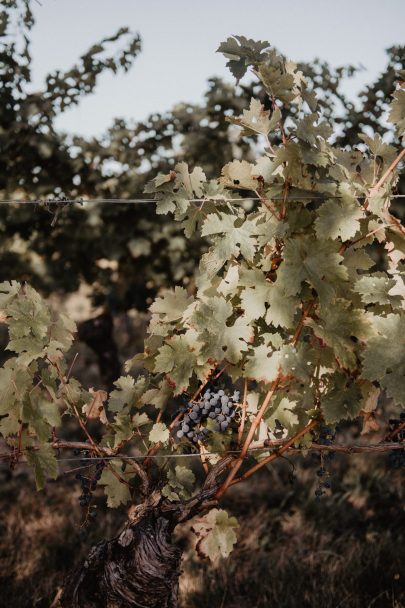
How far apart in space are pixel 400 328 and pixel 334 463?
384 centimetres

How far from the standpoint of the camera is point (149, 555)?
5.89 feet

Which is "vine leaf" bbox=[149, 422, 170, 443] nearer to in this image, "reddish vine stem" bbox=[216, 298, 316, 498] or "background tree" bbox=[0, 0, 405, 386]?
"reddish vine stem" bbox=[216, 298, 316, 498]

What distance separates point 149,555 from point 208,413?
0.52 meters

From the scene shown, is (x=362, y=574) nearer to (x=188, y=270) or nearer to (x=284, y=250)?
(x=284, y=250)

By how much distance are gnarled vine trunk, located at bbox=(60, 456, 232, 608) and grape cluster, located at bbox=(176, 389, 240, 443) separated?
0.13 m

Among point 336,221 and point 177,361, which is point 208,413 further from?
point 336,221

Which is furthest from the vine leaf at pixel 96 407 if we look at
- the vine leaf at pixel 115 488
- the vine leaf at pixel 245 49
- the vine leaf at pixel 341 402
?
the vine leaf at pixel 245 49

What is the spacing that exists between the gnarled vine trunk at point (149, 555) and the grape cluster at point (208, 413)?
0.42 ft

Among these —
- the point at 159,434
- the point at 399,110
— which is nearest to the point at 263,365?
the point at 159,434

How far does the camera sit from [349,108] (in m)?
4.54

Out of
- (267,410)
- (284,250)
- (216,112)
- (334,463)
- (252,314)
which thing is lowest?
(334,463)

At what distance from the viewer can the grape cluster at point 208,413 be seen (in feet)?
6.02

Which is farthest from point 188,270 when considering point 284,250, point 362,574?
point 284,250

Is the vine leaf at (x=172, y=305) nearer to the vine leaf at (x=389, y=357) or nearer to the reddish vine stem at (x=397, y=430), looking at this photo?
the vine leaf at (x=389, y=357)
